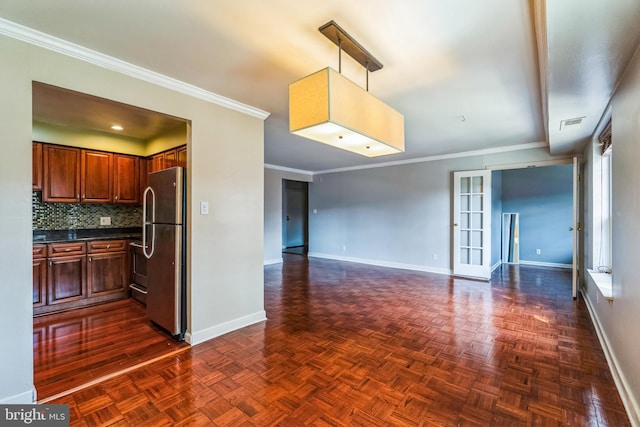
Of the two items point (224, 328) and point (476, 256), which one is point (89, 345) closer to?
point (224, 328)

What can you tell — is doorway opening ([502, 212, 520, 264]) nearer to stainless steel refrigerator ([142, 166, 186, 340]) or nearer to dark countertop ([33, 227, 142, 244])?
stainless steel refrigerator ([142, 166, 186, 340])

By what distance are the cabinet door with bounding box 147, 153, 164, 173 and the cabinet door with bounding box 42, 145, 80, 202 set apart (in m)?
0.82

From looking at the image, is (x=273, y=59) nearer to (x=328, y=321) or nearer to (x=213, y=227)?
(x=213, y=227)

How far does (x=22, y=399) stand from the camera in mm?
1803

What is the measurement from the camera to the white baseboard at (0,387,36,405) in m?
1.75

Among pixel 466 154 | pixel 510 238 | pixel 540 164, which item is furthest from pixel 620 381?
pixel 510 238

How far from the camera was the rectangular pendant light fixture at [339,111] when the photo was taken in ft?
5.87

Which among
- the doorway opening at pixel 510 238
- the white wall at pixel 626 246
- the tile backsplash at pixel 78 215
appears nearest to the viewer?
the white wall at pixel 626 246

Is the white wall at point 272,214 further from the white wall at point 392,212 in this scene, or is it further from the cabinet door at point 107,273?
the cabinet door at point 107,273

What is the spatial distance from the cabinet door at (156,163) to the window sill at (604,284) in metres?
4.91

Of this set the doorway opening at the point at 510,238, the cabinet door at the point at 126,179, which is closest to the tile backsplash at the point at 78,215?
the cabinet door at the point at 126,179

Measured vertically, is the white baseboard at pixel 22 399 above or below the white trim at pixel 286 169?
below

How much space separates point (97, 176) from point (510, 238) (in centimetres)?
815

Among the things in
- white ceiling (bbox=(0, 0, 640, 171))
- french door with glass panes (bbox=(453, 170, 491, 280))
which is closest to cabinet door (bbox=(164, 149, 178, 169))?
white ceiling (bbox=(0, 0, 640, 171))
